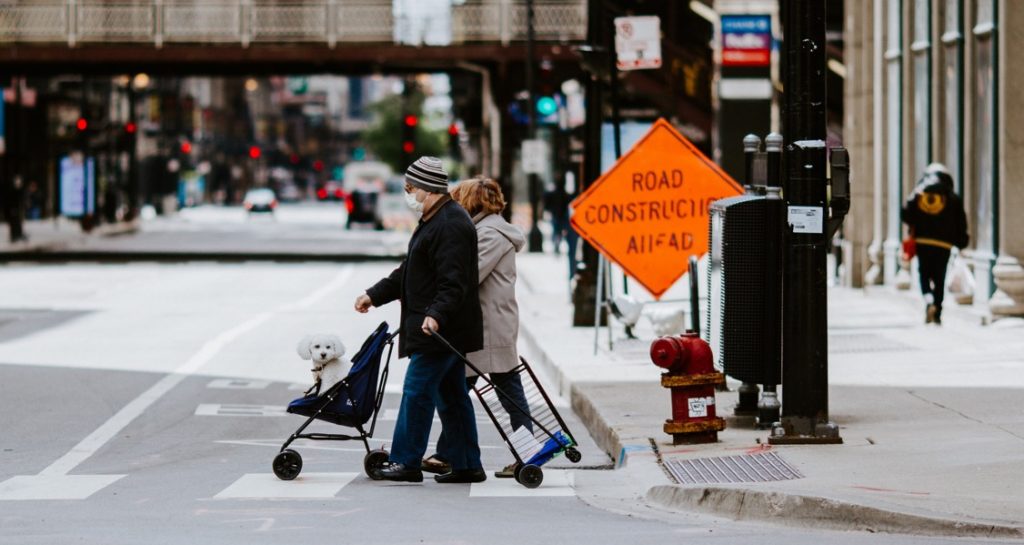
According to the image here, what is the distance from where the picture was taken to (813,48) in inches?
413

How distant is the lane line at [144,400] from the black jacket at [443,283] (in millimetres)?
2321

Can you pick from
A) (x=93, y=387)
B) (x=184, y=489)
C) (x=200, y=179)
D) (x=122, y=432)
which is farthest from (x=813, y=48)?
(x=200, y=179)

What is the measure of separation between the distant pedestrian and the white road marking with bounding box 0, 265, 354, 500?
748 cm

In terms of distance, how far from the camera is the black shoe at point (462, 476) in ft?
33.6

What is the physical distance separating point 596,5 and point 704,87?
22.6 metres

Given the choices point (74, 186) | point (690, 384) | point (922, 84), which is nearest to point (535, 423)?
point (690, 384)

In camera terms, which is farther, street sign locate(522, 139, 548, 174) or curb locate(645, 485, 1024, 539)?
street sign locate(522, 139, 548, 174)

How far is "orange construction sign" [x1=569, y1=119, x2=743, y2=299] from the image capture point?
15281mm

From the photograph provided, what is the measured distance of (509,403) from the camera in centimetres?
1036

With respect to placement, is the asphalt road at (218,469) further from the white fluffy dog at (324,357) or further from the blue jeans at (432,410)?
the white fluffy dog at (324,357)

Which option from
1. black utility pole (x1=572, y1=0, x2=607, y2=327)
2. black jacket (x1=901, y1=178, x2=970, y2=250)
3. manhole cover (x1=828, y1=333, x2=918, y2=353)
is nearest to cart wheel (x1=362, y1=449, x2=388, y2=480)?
manhole cover (x1=828, y1=333, x2=918, y2=353)

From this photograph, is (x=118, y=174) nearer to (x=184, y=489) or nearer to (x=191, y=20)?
(x=191, y=20)

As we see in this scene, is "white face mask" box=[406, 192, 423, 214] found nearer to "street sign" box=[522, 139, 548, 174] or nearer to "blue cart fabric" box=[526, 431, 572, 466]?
"blue cart fabric" box=[526, 431, 572, 466]

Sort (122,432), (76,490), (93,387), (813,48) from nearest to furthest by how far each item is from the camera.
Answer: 1. (76,490)
2. (813,48)
3. (122,432)
4. (93,387)
